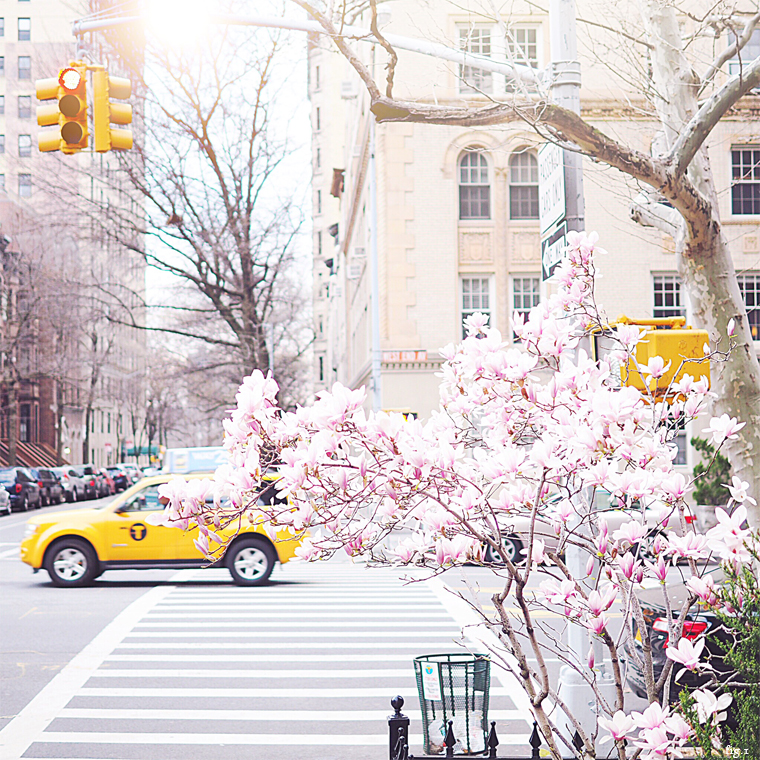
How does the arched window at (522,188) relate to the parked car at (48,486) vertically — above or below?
above

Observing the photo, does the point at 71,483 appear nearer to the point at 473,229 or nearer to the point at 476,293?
the point at 476,293

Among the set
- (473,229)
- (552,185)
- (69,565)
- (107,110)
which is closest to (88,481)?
(473,229)

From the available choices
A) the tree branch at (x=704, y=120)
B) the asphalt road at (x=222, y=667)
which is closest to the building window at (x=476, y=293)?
→ the asphalt road at (x=222, y=667)

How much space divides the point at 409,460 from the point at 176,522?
41.0 inches

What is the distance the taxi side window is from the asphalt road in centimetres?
133

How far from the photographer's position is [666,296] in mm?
27297

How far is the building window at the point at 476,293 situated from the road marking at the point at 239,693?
19.1 metres

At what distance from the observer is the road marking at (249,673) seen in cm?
980

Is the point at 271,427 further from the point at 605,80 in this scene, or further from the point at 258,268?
the point at 258,268

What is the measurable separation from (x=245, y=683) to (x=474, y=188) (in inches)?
811

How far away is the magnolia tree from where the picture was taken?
3.67m

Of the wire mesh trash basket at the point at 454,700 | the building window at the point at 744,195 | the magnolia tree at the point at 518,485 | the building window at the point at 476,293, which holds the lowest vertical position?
the wire mesh trash basket at the point at 454,700

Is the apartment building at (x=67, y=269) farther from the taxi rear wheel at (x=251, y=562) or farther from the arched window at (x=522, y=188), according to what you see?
the taxi rear wheel at (x=251, y=562)

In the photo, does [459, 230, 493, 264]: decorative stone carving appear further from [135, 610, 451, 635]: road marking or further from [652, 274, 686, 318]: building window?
[135, 610, 451, 635]: road marking
